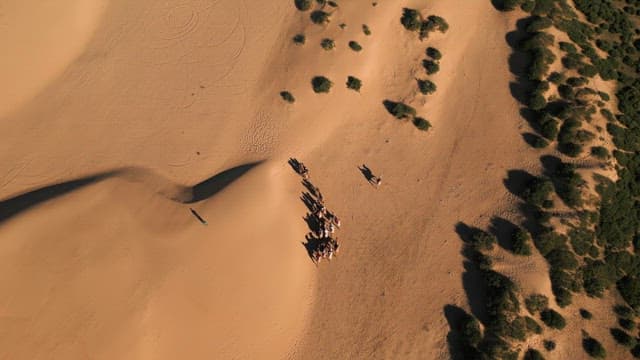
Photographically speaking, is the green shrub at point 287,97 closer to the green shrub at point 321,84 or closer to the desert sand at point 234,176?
the desert sand at point 234,176

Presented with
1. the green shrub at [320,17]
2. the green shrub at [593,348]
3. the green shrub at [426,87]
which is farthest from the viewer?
the green shrub at [320,17]

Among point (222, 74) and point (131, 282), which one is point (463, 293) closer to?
point (131, 282)

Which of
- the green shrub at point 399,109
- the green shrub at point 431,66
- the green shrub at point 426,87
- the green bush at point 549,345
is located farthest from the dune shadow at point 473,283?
the green shrub at point 431,66

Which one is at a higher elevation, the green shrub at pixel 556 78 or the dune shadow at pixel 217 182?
the green shrub at pixel 556 78

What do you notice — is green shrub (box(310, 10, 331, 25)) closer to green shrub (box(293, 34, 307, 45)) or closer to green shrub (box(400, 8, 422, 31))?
green shrub (box(293, 34, 307, 45))

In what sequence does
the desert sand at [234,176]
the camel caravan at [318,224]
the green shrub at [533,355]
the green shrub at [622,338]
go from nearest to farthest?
the desert sand at [234,176]
the green shrub at [533,355]
the green shrub at [622,338]
the camel caravan at [318,224]

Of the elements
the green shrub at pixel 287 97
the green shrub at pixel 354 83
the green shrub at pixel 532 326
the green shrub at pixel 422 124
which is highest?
the green shrub at pixel 354 83

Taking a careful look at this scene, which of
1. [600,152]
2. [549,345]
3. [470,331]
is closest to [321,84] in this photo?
[470,331]
